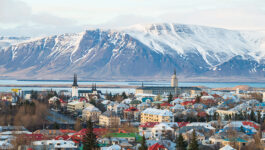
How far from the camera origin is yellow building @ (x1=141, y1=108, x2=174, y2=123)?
62.8 meters

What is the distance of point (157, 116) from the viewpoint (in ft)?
213

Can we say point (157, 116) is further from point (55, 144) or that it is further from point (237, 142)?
point (55, 144)

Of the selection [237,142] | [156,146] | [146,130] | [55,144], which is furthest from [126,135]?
[237,142]

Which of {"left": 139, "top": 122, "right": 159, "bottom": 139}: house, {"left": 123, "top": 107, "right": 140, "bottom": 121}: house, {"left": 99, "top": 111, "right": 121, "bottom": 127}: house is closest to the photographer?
{"left": 139, "top": 122, "right": 159, "bottom": 139}: house

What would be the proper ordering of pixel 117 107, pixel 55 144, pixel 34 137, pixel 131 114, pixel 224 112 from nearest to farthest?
pixel 55 144 → pixel 34 137 → pixel 224 112 → pixel 131 114 → pixel 117 107

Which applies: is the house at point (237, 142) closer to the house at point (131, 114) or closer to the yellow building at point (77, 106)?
the house at point (131, 114)

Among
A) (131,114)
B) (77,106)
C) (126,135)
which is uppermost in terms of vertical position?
(77,106)

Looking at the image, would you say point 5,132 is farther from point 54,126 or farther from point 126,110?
point 126,110

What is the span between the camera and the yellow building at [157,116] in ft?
206

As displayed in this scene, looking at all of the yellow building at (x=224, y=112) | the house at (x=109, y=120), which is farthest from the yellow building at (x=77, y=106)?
the yellow building at (x=224, y=112)

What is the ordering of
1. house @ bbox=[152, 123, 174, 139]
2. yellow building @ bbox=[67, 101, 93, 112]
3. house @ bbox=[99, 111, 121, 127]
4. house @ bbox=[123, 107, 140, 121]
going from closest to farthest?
house @ bbox=[152, 123, 174, 139] → house @ bbox=[99, 111, 121, 127] → house @ bbox=[123, 107, 140, 121] → yellow building @ bbox=[67, 101, 93, 112]

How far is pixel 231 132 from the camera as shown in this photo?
44000mm

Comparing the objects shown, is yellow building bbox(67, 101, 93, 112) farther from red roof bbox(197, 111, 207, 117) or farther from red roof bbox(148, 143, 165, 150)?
red roof bbox(148, 143, 165, 150)

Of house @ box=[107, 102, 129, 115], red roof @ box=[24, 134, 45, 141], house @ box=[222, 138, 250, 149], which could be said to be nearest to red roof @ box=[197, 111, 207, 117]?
house @ box=[107, 102, 129, 115]
